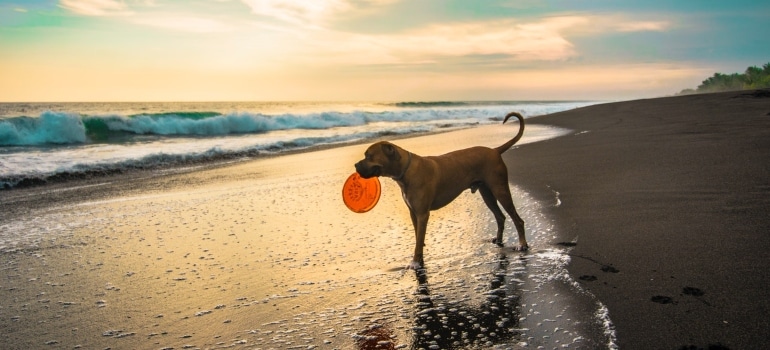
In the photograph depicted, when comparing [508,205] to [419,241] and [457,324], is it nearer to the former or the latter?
[419,241]

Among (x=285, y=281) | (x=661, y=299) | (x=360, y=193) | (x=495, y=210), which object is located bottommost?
(x=285, y=281)

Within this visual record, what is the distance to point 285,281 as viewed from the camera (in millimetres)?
4297

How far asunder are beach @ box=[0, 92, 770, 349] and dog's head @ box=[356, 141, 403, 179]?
77 centimetres

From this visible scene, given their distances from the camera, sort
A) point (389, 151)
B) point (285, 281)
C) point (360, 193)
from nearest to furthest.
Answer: point (285, 281) → point (389, 151) → point (360, 193)

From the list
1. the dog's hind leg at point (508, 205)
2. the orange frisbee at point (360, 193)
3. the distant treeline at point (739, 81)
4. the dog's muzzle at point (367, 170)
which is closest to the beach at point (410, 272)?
the dog's hind leg at point (508, 205)

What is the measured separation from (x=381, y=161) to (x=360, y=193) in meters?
0.73

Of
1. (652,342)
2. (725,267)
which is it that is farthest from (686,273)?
(652,342)

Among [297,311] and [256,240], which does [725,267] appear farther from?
[256,240]

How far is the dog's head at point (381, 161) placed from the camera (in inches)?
185

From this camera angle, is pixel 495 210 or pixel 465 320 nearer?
pixel 465 320

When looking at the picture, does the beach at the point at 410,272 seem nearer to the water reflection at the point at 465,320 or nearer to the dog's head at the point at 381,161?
the water reflection at the point at 465,320

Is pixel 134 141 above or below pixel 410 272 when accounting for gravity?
above

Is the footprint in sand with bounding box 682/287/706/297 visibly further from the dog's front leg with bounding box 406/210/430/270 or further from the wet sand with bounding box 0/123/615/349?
the dog's front leg with bounding box 406/210/430/270

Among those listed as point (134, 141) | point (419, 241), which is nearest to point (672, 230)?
point (419, 241)
